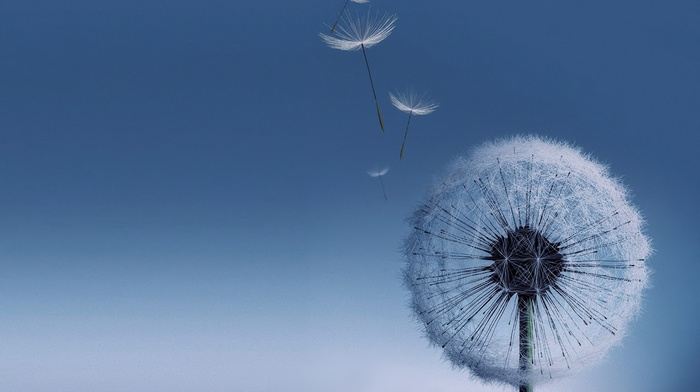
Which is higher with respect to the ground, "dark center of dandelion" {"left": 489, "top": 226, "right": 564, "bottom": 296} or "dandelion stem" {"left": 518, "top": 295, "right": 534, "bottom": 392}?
"dark center of dandelion" {"left": 489, "top": 226, "right": 564, "bottom": 296}

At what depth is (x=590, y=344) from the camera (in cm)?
817

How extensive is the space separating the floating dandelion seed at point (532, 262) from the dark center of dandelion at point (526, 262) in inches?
0.5

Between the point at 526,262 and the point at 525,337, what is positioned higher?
the point at 526,262

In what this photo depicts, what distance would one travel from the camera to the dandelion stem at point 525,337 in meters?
7.97

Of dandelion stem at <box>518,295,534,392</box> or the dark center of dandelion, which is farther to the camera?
dandelion stem at <box>518,295,534,392</box>

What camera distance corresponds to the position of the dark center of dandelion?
776cm

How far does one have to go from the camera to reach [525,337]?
8062 mm

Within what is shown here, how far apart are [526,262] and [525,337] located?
0.98 metres

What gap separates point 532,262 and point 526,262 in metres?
0.07

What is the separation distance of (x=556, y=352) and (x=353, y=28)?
15.0 ft

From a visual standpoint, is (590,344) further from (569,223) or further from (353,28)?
(353,28)

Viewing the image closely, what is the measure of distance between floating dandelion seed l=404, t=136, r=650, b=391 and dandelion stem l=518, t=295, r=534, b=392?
0.04ft

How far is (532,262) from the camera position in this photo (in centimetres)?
775

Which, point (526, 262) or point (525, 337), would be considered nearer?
point (526, 262)
